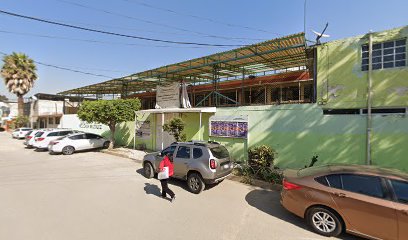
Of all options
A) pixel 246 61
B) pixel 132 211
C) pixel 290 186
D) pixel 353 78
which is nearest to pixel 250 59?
pixel 246 61

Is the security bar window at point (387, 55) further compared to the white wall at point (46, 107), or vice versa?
the white wall at point (46, 107)

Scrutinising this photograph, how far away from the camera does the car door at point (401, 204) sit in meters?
3.71

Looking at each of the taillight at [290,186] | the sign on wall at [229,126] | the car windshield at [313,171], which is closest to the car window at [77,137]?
the sign on wall at [229,126]

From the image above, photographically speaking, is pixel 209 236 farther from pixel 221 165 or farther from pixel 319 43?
pixel 319 43

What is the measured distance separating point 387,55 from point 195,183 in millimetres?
7724

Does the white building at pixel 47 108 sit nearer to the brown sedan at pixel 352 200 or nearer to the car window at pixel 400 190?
the brown sedan at pixel 352 200

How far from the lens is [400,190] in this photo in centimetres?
395

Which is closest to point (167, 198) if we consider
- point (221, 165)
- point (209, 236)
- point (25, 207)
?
point (221, 165)

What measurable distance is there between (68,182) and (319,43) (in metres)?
10.9

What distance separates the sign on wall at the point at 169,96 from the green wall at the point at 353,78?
7430mm

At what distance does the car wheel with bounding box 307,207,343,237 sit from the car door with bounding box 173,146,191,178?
391 cm

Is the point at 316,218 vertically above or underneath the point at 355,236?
above

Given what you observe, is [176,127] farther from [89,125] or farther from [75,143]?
[89,125]

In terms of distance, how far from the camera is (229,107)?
35.6 ft
